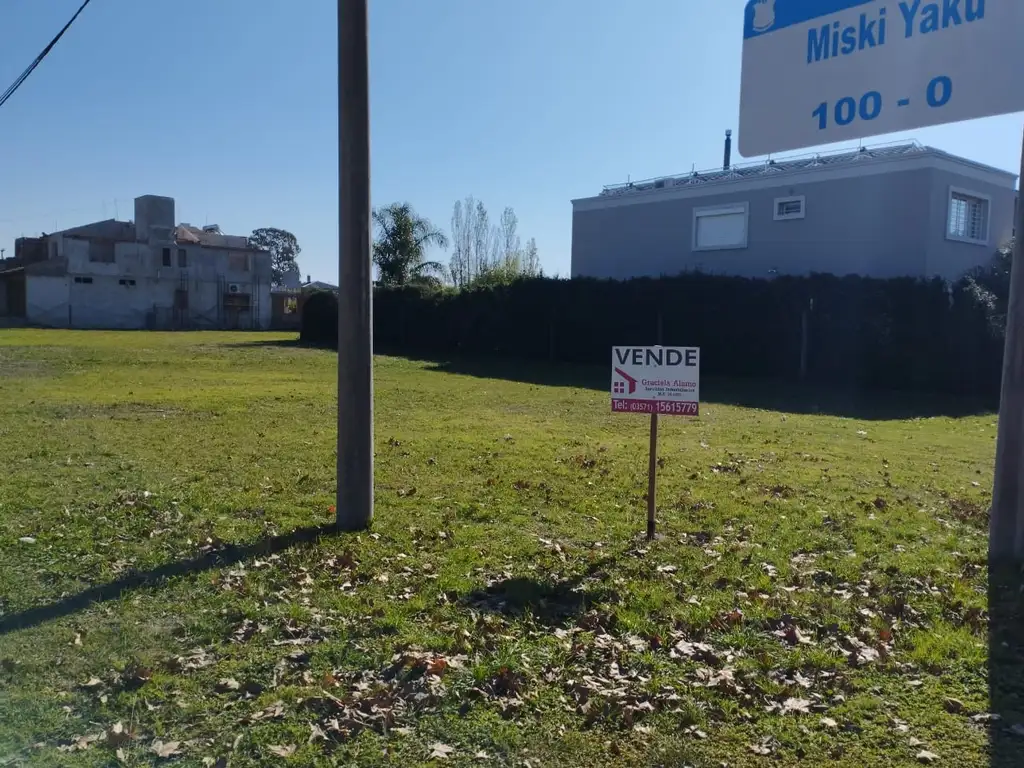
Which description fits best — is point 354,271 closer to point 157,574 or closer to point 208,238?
point 157,574

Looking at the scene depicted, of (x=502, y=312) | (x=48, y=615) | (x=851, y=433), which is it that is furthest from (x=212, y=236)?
(x=48, y=615)

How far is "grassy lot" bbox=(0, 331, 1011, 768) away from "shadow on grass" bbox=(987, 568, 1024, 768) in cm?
5

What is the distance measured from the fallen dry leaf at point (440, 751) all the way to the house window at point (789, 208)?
25301mm

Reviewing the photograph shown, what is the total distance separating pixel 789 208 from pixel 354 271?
2247cm

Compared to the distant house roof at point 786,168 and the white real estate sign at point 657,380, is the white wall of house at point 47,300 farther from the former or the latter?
the white real estate sign at point 657,380

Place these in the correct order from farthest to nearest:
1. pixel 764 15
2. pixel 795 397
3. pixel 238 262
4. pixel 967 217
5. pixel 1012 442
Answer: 1. pixel 238 262
2. pixel 967 217
3. pixel 795 397
4. pixel 764 15
5. pixel 1012 442

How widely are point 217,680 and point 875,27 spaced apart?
682cm

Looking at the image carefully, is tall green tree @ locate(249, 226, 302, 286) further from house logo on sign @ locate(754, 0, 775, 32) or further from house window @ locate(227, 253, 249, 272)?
house logo on sign @ locate(754, 0, 775, 32)

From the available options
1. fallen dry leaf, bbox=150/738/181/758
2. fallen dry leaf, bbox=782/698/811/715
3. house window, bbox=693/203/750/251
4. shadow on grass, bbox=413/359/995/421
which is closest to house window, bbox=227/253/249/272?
shadow on grass, bbox=413/359/995/421

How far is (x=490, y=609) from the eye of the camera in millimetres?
5188

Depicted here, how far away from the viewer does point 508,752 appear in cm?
358

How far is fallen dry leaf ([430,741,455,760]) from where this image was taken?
3527 millimetres

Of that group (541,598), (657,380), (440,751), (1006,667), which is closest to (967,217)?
(657,380)

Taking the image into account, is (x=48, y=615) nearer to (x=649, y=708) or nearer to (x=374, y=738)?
(x=374, y=738)
